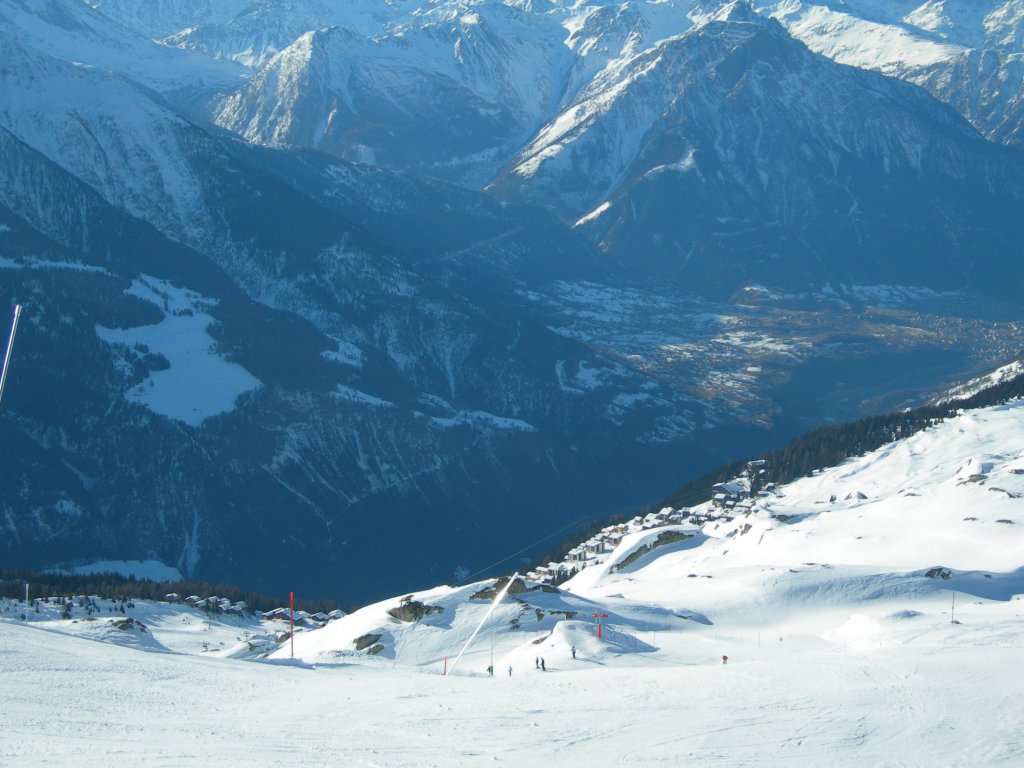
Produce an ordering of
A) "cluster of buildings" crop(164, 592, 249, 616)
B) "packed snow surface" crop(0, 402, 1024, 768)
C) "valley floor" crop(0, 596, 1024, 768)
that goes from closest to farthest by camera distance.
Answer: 1. "valley floor" crop(0, 596, 1024, 768)
2. "packed snow surface" crop(0, 402, 1024, 768)
3. "cluster of buildings" crop(164, 592, 249, 616)

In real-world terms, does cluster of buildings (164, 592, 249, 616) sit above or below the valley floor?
above

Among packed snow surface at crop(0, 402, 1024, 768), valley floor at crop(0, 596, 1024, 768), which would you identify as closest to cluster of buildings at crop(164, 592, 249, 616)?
packed snow surface at crop(0, 402, 1024, 768)

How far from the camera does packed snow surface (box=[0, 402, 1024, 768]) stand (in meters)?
64.2

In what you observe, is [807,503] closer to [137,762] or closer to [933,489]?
[933,489]

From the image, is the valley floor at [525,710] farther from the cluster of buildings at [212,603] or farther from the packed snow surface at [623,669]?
the cluster of buildings at [212,603]

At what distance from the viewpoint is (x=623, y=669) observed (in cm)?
8919

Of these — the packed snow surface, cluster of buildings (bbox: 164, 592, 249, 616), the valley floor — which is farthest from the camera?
cluster of buildings (bbox: 164, 592, 249, 616)

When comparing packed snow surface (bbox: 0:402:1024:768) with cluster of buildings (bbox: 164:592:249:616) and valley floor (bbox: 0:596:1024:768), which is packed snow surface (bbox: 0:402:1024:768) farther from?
cluster of buildings (bbox: 164:592:249:616)

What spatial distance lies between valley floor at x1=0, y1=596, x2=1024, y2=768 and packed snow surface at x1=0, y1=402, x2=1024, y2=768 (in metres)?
0.20

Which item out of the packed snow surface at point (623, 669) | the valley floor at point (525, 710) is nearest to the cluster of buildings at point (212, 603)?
the packed snow surface at point (623, 669)

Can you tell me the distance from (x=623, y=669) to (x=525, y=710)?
18568 mm

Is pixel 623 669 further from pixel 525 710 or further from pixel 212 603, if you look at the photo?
pixel 212 603

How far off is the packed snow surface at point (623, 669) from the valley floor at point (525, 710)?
0.20 meters

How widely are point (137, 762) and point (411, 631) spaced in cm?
6068
